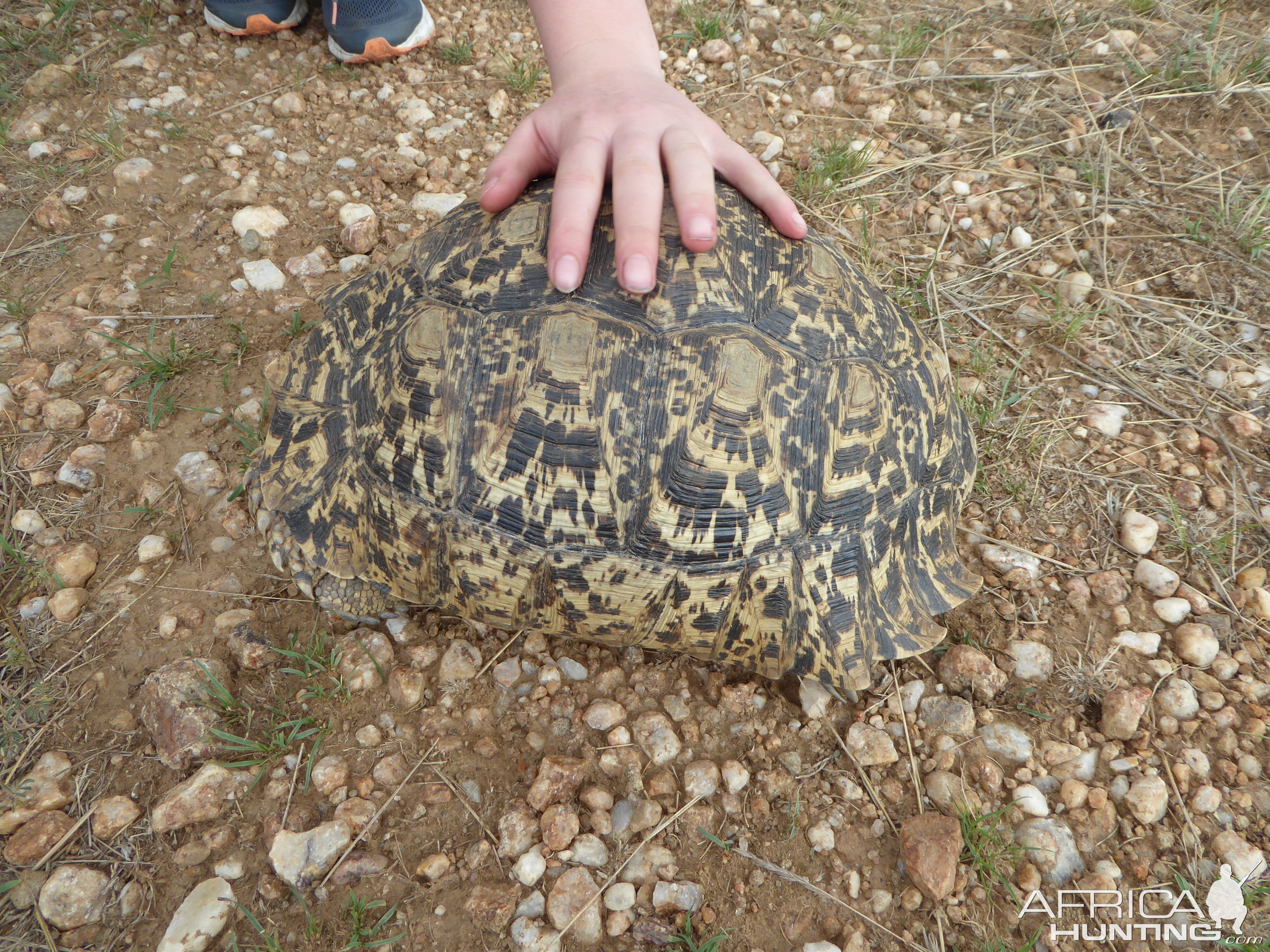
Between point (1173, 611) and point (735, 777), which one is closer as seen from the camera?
point (735, 777)

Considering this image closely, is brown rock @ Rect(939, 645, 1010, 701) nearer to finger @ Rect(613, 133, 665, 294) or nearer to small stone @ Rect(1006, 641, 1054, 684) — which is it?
small stone @ Rect(1006, 641, 1054, 684)

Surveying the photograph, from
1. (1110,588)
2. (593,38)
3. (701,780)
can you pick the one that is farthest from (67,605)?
(1110,588)

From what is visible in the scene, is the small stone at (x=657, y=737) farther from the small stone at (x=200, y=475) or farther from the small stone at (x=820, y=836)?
the small stone at (x=200, y=475)

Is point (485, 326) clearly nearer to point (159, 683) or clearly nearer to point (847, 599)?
point (847, 599)

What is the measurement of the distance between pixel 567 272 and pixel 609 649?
115cm

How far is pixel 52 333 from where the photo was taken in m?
2.71

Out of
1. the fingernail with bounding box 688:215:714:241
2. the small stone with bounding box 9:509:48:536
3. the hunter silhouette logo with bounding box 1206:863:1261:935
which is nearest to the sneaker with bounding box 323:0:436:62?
the small stone with bounding box 9:509:48:536

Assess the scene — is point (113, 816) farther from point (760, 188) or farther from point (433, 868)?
point (760, 188)

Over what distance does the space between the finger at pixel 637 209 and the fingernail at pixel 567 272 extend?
101 millimetres

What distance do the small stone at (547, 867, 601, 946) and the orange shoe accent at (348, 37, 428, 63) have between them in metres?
3.82

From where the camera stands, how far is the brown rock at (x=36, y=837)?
5.78ft

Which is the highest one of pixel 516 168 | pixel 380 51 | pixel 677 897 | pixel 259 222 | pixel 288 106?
pixel 516 168

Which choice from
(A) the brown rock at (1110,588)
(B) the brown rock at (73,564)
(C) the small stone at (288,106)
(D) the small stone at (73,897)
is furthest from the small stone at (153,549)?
(A) the brown rock at (1110,588)

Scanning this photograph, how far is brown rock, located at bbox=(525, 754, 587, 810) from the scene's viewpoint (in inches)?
74.9
